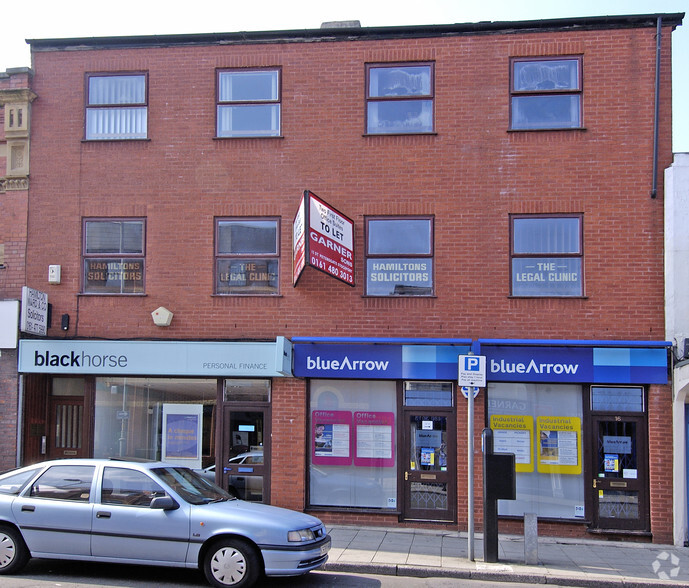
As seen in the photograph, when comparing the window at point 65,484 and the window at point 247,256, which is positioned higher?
the window at point 247,256

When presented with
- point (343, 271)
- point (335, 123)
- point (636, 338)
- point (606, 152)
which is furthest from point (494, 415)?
point (335, 123)

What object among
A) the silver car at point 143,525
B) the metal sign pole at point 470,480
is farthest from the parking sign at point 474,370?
the silver car at point 143,525

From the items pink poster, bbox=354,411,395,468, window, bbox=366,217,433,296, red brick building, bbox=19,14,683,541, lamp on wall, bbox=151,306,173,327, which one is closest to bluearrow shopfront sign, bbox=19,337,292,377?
red brick building, bbox=19,14,683,541

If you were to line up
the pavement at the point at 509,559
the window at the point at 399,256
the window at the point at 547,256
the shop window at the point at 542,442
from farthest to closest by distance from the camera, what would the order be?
the window at the point at 399,256 → the window at the point at 547,256 → the shop window at the point at 542,442 → the pavement at the point at 509,559

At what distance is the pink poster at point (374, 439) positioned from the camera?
1309 centimetres

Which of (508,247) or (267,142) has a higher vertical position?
(267,142)

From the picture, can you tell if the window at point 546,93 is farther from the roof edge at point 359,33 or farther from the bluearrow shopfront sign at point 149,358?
the bluearrow shopfront sign at point 149,358

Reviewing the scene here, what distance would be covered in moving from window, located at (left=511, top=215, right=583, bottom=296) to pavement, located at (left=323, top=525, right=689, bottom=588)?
4.20m

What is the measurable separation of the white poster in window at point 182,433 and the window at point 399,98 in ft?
20.0

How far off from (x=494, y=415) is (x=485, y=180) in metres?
4.11

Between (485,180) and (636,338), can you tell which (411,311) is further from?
(636,338)

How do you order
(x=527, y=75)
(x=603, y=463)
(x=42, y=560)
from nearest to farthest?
(x=42, y=560) < (x=603, y=463) < (x=527, y=75)

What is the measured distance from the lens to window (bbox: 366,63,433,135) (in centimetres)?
1368

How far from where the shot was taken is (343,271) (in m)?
12.8
